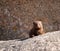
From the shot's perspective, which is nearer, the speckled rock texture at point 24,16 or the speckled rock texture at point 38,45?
the speckled rock texture at point 38,45

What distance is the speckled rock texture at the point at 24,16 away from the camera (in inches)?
433

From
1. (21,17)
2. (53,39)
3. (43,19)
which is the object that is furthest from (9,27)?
(53,39)

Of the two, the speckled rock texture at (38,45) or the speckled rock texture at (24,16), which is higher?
the speckled rock texture at (38,45)

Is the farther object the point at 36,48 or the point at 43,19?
the point at 43,19

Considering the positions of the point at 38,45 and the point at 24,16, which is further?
the point at 24,16

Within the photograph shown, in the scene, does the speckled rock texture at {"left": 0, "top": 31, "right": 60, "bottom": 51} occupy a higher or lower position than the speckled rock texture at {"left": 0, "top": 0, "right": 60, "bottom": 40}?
higher

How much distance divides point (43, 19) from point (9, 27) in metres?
1.48

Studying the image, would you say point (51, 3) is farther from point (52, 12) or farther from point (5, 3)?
point (5, 3)

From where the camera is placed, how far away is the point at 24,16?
11.2 meters

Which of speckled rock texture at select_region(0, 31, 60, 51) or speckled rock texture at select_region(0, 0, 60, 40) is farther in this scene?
speckled rock texture at select_region(0, 0, 60, 40)

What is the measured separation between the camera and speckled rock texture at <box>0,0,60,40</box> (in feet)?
36.1

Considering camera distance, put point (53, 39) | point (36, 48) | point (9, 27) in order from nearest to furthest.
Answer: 1. point (36, 48)
2. point (53, 39)
3. point (9, 27)

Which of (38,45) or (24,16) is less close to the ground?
(38,45)

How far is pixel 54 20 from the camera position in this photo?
11172 millimetres
